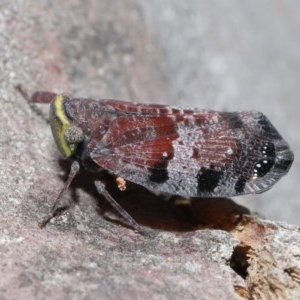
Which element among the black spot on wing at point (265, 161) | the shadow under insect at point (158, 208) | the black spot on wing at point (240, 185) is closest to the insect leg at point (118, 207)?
the shadow under insect at point (158, 208)

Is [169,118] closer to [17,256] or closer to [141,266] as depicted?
[141,266]

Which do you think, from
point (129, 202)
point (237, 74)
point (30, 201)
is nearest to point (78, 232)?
point (30, 201)

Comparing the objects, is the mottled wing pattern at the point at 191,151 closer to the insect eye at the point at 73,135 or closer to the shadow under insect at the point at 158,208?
the insect eye at the point at 73,135

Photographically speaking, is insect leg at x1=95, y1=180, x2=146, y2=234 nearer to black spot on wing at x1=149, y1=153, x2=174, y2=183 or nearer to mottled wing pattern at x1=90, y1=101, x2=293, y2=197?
mottled wing pattern at x1=90, y1=101, x2=293, y2=197

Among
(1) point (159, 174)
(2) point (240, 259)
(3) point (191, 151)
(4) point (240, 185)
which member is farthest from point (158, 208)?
(2) point (240, 259)

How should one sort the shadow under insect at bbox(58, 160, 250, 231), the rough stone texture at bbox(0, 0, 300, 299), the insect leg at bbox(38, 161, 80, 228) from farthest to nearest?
1. the shadow under insect at bbox(58, 160, 250, 231)
2. the insect leg at bbox(38, 161, 80, 228)
3. the rough stone texture at bbox(0, 0, 300, 299)

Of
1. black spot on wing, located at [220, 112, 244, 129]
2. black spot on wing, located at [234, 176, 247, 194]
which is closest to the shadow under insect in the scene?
black spot on wing, located at [234, 176, 247, 194]
